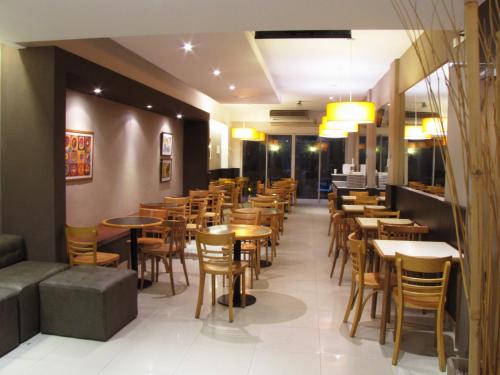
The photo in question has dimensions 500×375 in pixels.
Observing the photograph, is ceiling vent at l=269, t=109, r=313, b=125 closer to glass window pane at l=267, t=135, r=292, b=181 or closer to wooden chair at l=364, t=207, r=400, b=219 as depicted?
glass window pane at l=267, t=135, r=292, b=181

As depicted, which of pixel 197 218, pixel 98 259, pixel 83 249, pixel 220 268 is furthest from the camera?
pixel 197 218

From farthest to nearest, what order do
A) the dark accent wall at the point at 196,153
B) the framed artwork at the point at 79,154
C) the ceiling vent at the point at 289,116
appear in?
the ceiling vent at the point at 289,116 < the dark accent wall at the point at 196,153 < the framed artwork at the point at 79,154

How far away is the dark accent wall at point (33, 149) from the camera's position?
14.6 feet

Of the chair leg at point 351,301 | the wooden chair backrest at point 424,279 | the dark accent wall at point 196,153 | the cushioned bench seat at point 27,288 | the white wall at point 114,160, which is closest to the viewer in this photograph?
the wooden chair backrest at point 424,279

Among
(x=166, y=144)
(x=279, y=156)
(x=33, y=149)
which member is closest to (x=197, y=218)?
(x=166, y=144)

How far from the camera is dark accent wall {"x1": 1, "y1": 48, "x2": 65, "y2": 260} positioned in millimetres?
4441

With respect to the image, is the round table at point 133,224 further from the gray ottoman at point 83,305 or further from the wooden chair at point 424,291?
the wooden chair at point 424,291

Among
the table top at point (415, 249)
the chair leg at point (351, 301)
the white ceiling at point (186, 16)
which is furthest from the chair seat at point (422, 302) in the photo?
the white ceiling at point (186, 16)

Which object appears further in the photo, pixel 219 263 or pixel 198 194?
pixel 198 194

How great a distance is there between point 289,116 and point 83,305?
1277cm

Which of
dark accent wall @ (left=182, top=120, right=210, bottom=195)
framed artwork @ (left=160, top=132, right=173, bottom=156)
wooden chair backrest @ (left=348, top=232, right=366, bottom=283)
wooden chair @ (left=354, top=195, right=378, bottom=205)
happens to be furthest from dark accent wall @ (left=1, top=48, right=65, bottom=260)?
dark accent wall @ (left=182, top=120, right=210, bottom=195)

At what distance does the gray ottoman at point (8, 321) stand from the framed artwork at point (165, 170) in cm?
578

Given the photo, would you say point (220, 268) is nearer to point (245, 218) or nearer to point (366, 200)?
point (245, 218)

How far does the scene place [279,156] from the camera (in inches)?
669
